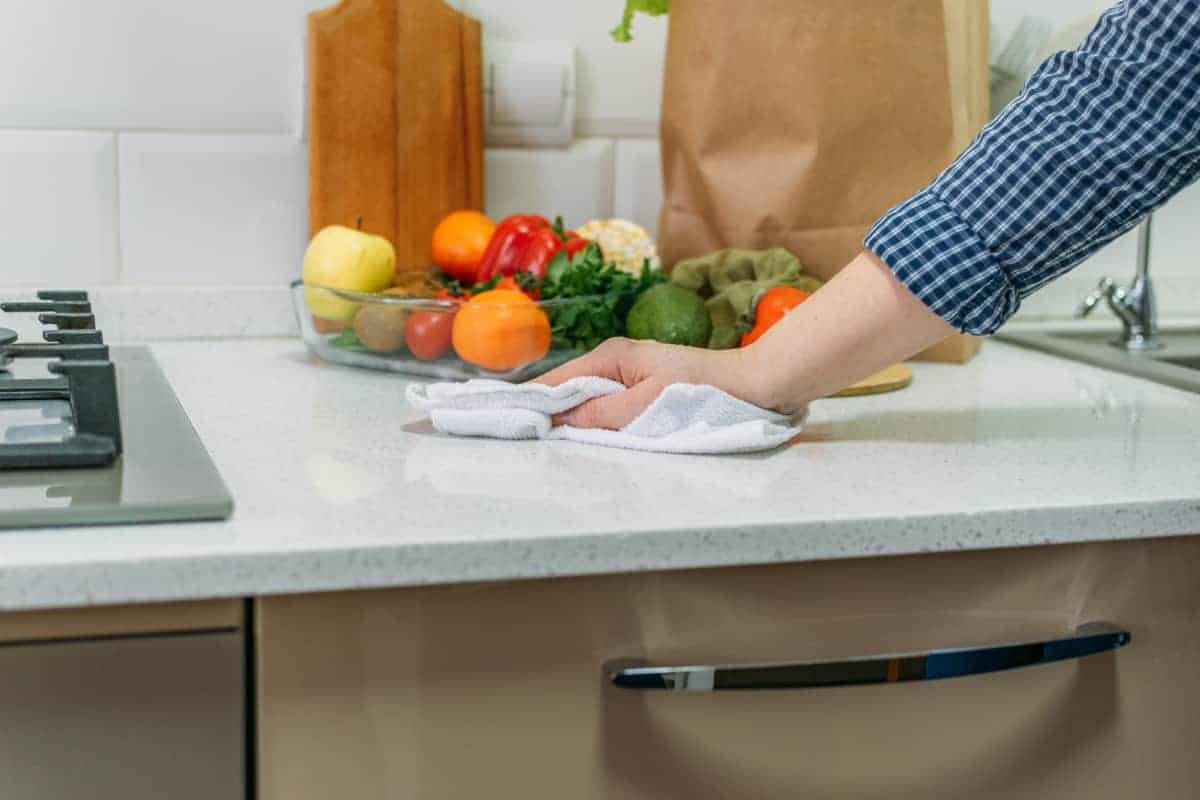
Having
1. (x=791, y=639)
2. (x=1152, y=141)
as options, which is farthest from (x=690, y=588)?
(x=1152, y=141)

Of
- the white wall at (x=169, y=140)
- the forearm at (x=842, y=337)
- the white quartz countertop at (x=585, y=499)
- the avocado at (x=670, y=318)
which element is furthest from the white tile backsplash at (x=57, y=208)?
the forearm at (x=842, y=337)

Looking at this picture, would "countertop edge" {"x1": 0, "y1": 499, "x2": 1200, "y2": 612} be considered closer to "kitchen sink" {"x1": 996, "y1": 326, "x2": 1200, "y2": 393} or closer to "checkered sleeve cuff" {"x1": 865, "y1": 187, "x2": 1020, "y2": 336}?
"checkered sleeve cuff" {"x1": 865, "y1": 187, "x2": 1020, "y2": 336}

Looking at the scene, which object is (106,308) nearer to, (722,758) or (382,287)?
(382,287)

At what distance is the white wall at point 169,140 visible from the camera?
1.29 meters

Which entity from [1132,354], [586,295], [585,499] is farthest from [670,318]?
[1132,354]

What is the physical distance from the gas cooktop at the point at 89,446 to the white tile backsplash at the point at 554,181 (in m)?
0.49

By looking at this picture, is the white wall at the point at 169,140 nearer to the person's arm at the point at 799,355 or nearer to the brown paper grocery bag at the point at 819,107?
the brown paper grocery bag at the point at 819,107

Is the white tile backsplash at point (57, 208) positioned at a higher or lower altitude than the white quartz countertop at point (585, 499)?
higher

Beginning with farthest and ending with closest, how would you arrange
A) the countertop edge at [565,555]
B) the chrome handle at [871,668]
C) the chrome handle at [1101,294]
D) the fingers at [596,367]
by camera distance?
the chrome handle at [1101,294], the fingers at [596,367], the chrome handle at [871,668], the countertop edge at [565,555]

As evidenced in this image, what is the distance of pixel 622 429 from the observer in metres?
0.97

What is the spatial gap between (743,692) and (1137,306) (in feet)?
2.65

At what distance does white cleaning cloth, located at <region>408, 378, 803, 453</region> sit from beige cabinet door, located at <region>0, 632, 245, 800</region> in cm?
29

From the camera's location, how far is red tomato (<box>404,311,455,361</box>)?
117 cm

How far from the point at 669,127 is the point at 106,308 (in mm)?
548
